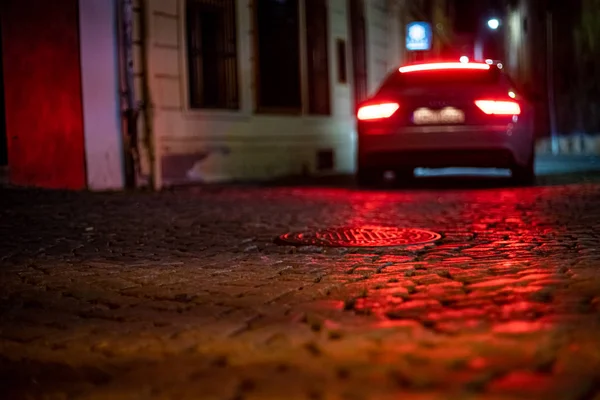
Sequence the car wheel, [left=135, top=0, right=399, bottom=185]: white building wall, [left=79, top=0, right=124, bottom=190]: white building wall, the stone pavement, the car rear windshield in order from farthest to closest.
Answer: [left=135, top=0, right=399, bottom=185]: white building wall → the car wheel → the car rear windshield → [left=79, top=0, right=124, bottom=190]: white building wall → the stone pavement

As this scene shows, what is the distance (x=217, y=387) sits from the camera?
109 inches

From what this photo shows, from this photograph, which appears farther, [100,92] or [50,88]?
[100,92]

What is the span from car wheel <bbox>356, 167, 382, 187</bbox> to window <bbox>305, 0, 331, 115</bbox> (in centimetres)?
448

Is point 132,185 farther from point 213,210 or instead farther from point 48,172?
point 213,210

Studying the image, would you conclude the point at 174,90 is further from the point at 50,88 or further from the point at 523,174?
the point at 523,174

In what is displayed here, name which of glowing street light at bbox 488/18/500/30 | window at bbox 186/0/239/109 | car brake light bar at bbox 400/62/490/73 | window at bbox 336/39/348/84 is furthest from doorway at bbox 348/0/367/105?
glowing street light at bbox 488/18/500/30

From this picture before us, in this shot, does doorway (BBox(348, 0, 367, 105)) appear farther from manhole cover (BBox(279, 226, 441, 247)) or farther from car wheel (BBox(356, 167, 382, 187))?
manhole cover (BBox(279, 226, 441, 247))

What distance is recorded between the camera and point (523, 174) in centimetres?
1162

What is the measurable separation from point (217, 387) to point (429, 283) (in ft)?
6.37

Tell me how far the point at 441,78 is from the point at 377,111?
1141 millimetres

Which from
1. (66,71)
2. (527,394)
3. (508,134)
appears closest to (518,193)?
(508,134)

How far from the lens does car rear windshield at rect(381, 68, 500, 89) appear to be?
11469mm

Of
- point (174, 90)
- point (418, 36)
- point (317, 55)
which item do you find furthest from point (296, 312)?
point (418, 36)

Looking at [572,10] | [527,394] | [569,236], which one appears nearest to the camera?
[527,394]
